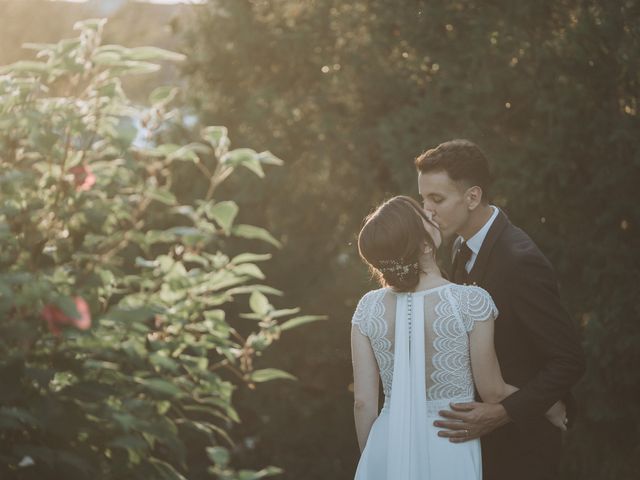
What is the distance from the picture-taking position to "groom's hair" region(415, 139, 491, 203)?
13.8 ft

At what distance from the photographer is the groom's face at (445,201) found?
422 centimetres

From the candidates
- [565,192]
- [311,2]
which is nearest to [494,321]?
[565,192]

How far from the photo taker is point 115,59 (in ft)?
9.75

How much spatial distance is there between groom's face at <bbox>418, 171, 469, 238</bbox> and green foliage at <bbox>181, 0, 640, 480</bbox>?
9.39 ft

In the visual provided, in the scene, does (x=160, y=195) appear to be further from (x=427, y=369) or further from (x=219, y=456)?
→ (x=427, y=369)

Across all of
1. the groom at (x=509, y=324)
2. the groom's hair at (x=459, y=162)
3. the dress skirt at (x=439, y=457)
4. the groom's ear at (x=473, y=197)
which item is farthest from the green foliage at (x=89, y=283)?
the groom's ear at (x=473, y=197)

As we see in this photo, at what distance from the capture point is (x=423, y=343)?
3.59 meters

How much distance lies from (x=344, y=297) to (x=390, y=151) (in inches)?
71.0

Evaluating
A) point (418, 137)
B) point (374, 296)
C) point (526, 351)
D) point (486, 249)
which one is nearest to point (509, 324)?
point (526, 351)

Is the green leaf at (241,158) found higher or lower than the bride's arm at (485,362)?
higher

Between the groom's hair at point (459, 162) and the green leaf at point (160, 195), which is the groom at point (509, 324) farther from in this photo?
the green leaf at point (160, 195)

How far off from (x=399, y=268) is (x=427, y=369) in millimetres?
413

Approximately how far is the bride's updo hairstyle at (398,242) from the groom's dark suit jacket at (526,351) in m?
0.46

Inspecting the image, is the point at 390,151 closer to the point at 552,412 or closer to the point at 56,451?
the point at 552,412
